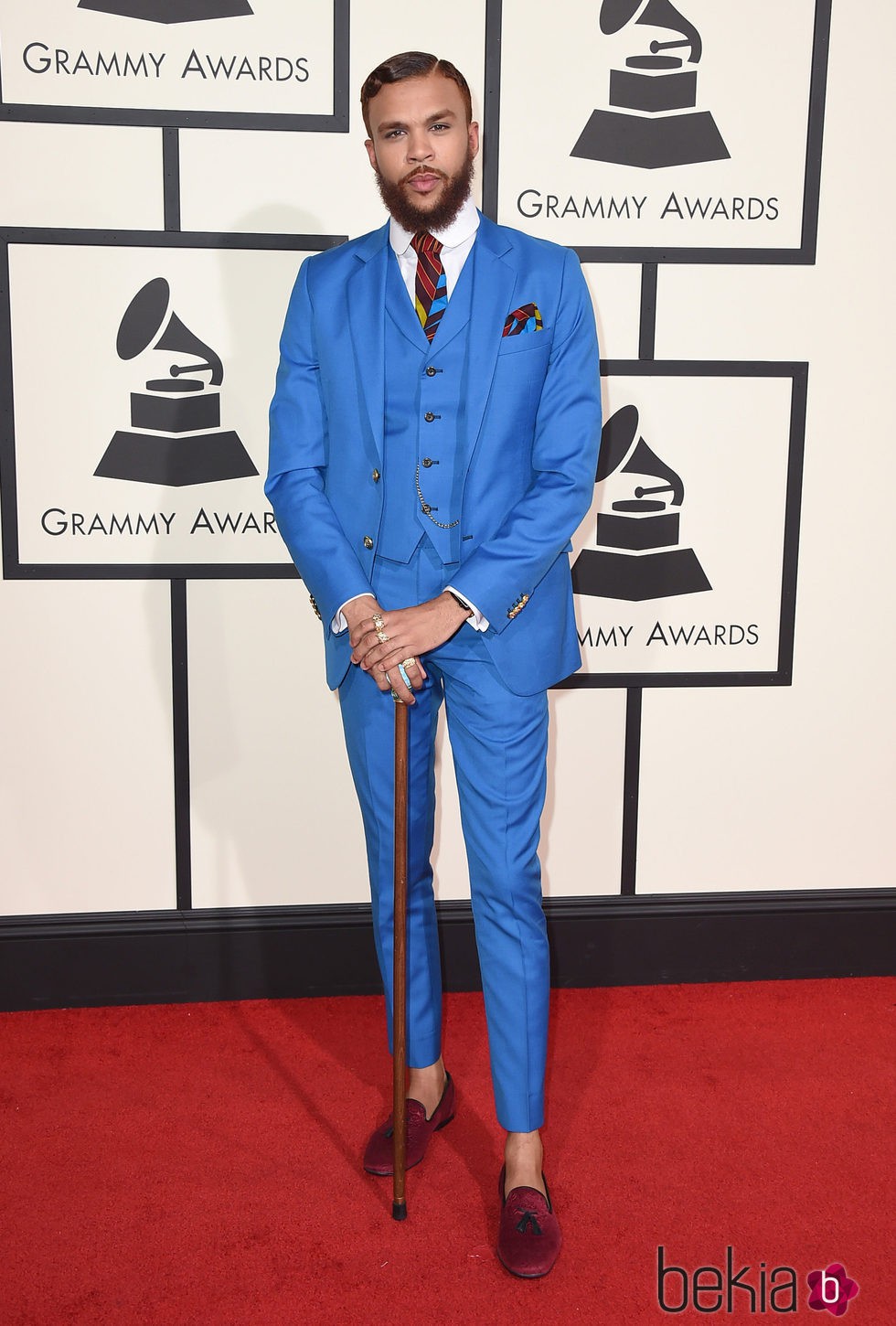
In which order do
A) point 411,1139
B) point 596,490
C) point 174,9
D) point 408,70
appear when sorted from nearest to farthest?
point 408,70
point 411,1139
point 174,9
point 596,490

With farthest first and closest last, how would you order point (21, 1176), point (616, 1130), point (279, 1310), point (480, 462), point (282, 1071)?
point (282, 1071) → point (616, 1130) → point (21, 1176) → point (480, 462) → point (279, 1310)

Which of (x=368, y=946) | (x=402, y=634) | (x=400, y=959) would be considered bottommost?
(x=368, y=946)

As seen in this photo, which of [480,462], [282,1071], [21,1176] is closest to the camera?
[480,462]

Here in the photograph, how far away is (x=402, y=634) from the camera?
1.93 meters

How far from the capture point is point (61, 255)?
2.60m

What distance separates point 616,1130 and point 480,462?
132 centimetres

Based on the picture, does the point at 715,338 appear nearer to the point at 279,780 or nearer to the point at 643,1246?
the point at 279,780

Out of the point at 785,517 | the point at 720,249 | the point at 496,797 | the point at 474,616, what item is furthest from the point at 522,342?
the point at 785,517

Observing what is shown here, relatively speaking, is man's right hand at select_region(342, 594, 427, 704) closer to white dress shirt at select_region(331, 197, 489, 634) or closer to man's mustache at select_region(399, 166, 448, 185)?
white dress shirt at select_region(331, 197, 489, 634)

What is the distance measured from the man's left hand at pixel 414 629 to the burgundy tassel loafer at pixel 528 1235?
36.3 inches

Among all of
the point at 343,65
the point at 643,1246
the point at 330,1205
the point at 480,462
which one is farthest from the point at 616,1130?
the point at 343,65

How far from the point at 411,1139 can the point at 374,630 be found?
98 centimetres

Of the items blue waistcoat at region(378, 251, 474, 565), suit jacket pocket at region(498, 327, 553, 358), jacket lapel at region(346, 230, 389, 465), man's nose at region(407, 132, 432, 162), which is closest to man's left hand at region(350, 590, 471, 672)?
blue waistcoat at region(378, 251, 474, 565)

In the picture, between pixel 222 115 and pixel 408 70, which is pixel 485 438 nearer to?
pixel 408 70
